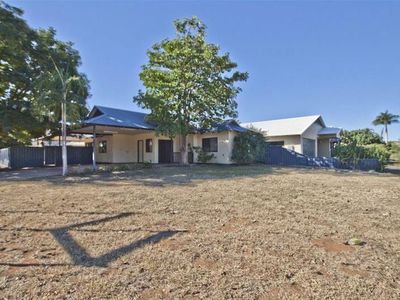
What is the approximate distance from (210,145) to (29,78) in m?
12.8

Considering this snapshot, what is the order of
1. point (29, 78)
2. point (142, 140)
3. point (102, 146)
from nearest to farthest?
1. point (29, 78)
2. point (142, 140)
3. point (102, 146)

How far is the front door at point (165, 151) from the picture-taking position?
1964cm

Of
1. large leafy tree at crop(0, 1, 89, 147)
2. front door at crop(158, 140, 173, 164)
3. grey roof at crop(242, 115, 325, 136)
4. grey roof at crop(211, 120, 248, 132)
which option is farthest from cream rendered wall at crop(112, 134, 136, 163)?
grey roof at crop(242, 115, 325, 136)

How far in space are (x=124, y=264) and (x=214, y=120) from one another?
14.8 meters

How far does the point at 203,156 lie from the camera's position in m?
19.2

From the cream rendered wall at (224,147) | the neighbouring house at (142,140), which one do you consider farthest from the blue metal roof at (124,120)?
the cream rendered wall at (224,147)

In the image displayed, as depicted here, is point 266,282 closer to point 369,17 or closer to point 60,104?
point 60,104

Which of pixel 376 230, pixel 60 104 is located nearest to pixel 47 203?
pixel 376 230

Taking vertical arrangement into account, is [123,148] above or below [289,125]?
below

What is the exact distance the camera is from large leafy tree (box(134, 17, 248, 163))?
15.6 m

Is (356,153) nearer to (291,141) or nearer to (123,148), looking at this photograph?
(291,141)

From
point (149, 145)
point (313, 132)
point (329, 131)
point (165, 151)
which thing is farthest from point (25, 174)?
point (329, 131)

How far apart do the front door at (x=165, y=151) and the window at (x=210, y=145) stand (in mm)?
2687

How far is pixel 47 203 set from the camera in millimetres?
5996
